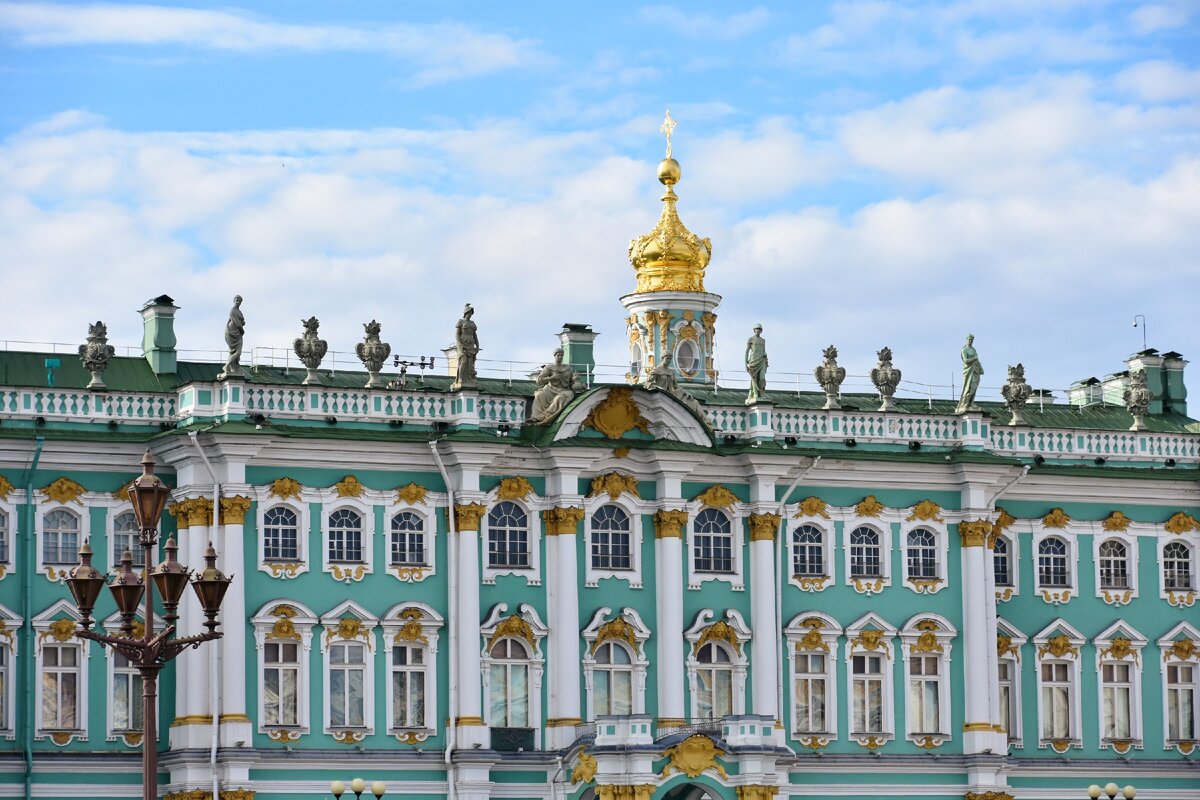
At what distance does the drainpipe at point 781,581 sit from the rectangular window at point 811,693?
2.26ft

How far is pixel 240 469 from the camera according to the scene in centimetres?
5928

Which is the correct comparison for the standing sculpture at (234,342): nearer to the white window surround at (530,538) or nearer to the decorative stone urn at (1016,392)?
the white window surround at (530,538)

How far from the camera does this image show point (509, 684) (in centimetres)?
6172

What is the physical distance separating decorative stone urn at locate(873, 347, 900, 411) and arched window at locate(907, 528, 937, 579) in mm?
3225

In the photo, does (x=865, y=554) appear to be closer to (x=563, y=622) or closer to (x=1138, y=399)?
(x=563, y=622)

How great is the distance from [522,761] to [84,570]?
2533cm

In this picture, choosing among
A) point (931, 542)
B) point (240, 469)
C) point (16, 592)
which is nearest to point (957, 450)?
point (931, 542)

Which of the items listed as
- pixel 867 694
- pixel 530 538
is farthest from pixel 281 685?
pixel 867 694

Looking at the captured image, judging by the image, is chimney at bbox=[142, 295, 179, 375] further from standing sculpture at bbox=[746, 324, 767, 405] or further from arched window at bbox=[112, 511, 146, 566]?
standing sculpture at bbox=[746, 324, 767, 405]

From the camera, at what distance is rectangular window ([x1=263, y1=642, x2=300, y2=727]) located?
59344mm

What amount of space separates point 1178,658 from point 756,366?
1382 cm

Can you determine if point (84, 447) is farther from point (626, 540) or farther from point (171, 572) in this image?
point (171, 572)

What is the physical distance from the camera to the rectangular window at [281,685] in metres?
59.3

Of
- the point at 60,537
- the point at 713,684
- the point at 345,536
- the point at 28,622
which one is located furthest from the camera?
the point at 713,684
